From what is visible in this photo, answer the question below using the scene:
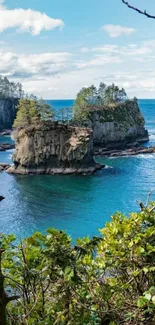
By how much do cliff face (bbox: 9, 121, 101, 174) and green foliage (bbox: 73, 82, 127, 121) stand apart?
73.5ft

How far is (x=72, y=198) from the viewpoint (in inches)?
2266

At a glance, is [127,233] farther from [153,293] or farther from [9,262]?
[9,262]

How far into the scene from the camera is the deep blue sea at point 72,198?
149ft

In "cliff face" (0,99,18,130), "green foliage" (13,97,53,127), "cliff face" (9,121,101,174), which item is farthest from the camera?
"cliff face" (0,99,18,130)

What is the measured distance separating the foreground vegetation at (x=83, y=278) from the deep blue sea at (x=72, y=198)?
109 feet

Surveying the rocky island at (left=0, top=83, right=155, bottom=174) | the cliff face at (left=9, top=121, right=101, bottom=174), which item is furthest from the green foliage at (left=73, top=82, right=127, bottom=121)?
the cliff face at (left=9, top=121, right=101, bottom=174)

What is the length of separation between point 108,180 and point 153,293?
6321cm

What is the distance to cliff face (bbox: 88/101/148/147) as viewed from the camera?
10388 cm

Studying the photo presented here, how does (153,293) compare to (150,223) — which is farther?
(150,223)

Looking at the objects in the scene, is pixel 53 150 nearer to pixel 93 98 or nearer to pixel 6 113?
pixel 93 98

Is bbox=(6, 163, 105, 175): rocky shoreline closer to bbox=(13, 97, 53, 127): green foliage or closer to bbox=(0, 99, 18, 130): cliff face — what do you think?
bbox=(13, 97, 53, 127): green foliage

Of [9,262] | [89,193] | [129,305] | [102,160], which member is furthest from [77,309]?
[102,160]

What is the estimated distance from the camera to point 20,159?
3066 inches

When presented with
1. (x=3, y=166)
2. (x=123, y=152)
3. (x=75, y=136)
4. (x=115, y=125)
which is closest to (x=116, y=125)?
(x=115, y=125)
